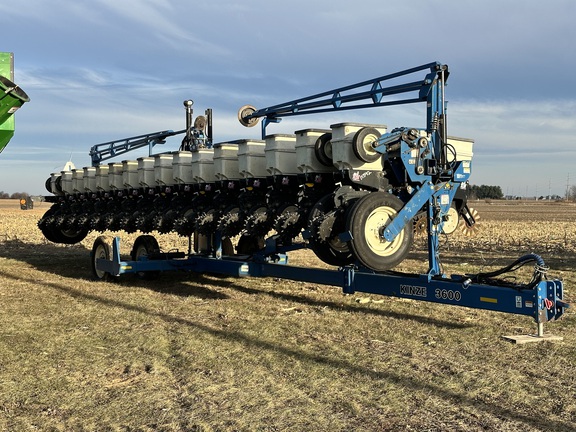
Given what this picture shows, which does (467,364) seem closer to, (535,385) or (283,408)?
(535,385)

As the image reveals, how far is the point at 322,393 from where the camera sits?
526 centimetres

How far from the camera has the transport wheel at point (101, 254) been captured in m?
12.7

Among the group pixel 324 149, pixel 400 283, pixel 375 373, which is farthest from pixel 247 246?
pixel 375 373

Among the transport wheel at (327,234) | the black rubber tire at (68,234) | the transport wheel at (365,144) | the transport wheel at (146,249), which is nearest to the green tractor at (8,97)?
the transport wheel at (146,249)

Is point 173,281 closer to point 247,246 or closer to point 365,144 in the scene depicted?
point 247,246

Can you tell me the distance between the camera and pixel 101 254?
13125 mm

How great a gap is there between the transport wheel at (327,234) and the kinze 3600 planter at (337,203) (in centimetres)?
2

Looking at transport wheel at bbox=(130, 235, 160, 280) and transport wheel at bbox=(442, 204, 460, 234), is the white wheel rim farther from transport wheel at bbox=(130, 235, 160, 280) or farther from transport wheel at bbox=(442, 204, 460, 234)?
transport wheel at bbox=(130, 235, 160, 280)

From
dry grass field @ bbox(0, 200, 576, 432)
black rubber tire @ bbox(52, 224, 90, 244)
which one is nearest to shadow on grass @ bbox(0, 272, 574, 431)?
dry grass field @ bbox(0, 200, 576, 432)

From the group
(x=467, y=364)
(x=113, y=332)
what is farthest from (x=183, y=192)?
(x=467, y=364)

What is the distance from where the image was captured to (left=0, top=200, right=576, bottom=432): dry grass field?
186 inches

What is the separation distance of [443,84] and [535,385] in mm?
4243

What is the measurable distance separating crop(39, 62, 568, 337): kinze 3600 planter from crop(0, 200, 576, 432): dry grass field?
2.06ft

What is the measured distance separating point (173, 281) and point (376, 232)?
6.37 meters
